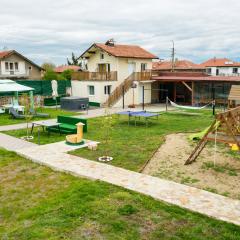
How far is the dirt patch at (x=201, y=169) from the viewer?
8641 mm

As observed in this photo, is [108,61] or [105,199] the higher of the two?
[108,61]

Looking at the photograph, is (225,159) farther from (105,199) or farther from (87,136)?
(87,136)

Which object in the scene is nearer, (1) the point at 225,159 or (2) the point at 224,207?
(2) the point at 224,207

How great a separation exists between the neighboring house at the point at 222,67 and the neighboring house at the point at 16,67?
1471 inches

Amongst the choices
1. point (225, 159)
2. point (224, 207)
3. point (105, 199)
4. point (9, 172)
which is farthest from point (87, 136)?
point (224, 207)

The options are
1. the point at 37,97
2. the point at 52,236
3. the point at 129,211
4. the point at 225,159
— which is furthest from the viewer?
the point at 37,97

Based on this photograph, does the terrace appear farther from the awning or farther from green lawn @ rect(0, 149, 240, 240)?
green lawn @ rect(0, 149, 240, 240)

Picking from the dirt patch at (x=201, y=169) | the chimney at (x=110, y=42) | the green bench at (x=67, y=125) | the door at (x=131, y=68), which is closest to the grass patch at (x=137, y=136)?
the dirt patch at (x=201, y=169)

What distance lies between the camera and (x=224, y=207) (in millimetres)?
7207

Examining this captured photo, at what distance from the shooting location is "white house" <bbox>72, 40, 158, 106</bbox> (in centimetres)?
2975

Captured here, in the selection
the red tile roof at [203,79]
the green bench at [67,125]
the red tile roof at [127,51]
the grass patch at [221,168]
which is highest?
the red tile roof at [127,51]

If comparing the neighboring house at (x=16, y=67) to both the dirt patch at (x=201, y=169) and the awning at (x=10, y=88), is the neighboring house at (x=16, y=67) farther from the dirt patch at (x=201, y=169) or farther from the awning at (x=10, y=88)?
the dirt patch at (x=201, y=169)

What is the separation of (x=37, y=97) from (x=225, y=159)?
2186cm

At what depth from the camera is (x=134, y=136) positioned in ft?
49.6
